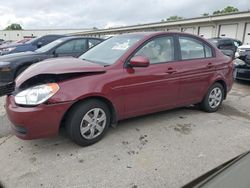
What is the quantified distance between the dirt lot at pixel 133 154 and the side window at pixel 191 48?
116 centimetres

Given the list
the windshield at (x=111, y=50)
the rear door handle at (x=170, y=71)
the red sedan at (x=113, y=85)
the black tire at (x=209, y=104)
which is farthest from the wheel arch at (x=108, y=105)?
the black tire at (x=209, y=104)

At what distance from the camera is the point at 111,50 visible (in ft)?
13.5

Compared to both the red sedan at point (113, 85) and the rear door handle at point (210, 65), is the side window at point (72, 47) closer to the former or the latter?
the red sedan at point (113, 85)

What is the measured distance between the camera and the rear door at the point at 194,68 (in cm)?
439

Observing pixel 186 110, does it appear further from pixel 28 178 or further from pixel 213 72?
pixel 28 178

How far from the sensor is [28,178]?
2.80m

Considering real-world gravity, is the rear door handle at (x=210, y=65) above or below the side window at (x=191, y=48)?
below

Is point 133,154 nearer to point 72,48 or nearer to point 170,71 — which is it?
point 170,71

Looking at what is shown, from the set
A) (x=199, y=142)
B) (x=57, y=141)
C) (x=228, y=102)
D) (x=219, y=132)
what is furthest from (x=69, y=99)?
(x=228, y=102)

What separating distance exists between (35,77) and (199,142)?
247cm

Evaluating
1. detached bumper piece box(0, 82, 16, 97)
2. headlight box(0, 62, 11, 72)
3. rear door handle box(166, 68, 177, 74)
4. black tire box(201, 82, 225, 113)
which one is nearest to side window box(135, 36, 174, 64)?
rear door handle box(166, 68, 177, 74)

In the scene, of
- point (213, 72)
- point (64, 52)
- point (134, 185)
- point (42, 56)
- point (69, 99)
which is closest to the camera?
point (134, 185)

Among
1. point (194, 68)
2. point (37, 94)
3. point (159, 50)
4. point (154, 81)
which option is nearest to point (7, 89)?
point (37, 94)

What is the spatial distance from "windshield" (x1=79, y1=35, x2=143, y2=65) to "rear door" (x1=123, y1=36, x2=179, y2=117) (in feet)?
0.76
